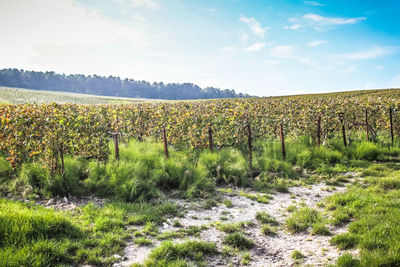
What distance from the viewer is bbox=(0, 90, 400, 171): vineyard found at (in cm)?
656

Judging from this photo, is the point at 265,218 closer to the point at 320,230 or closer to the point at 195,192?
the point at 320,230

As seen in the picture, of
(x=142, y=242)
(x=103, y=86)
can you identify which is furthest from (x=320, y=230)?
(x=103, y=86)

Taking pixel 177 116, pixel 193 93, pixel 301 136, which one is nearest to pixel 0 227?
pixel 177 116

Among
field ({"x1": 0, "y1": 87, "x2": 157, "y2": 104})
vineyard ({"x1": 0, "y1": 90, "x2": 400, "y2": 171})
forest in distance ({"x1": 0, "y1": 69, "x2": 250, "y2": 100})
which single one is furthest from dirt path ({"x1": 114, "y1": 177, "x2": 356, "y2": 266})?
forest in distance ({"x1": 0, "y1": 69, "x2": 250, "y2": 100})

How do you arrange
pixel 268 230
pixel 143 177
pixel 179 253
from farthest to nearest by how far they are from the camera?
pixel 143 177 < pixel 268 230 < pixel 179 253

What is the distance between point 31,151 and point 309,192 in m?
6.97

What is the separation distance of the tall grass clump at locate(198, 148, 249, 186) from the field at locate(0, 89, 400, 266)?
0.13ft

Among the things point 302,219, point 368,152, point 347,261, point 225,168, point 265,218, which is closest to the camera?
point 347,261

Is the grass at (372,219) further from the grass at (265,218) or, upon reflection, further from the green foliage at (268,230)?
the grass at (265,218)

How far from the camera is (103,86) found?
133125mm

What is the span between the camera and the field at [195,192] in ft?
12.5

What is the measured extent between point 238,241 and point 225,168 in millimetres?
3436

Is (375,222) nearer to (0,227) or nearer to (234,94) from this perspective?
(0,227)

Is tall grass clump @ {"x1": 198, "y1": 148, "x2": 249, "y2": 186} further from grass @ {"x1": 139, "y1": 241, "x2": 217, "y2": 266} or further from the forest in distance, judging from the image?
the forest in distance
